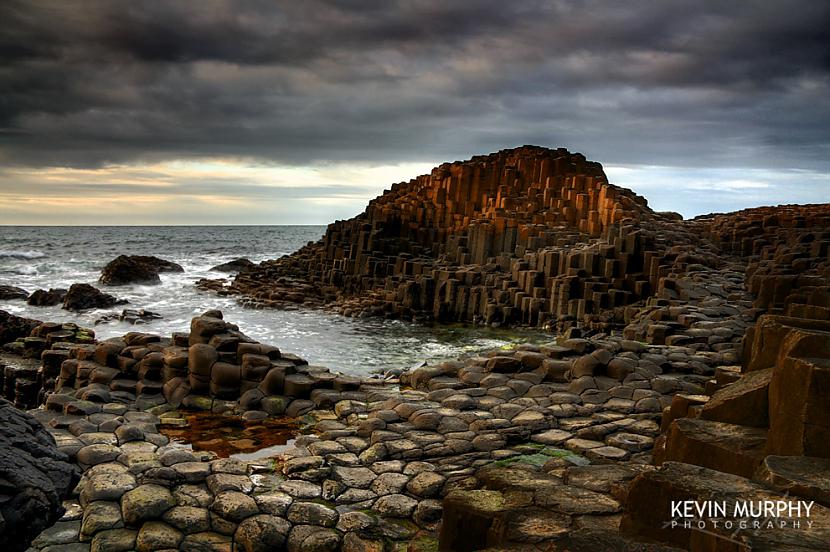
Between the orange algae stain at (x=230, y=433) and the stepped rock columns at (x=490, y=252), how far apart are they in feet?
44.0

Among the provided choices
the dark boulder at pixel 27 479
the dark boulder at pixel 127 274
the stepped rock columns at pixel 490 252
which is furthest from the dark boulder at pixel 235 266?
the dark boulder at pixel 27 479

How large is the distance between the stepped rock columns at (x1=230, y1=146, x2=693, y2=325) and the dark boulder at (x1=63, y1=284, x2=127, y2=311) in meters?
5.86

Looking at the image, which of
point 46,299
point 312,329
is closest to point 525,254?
Answer: point 312,329

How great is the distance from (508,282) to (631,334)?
9.75m

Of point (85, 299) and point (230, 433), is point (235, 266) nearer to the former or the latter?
point (85, 299)

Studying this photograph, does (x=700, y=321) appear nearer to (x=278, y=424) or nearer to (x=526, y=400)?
(x=526, y=400)

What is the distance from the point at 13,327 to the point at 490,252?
58.4ft

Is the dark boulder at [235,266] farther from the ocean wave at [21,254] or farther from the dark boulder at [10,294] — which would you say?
the ocean wave at [21,254]

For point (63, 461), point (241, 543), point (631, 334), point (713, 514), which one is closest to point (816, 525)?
point (713, 514)

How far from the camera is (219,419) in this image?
8.97 metres

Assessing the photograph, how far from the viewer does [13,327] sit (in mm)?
15258

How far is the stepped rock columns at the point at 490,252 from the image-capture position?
2148 centimetres

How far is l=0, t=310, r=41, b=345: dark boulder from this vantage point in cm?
1497

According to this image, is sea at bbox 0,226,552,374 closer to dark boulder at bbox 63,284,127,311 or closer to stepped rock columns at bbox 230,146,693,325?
dark boulder at bbox 63,284,127,311
